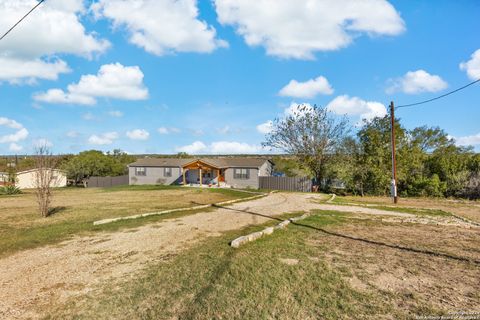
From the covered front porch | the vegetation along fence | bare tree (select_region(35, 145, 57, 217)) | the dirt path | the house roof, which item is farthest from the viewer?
the vegetation along fence

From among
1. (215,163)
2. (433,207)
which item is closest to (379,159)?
(433,207)

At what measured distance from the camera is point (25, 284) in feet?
15.0

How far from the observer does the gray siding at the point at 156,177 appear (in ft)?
115

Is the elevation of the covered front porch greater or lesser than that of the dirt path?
greater

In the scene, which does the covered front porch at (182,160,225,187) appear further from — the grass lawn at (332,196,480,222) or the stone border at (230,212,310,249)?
the stone border at (230,212,310,249)

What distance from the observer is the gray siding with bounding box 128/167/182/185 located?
115 feet

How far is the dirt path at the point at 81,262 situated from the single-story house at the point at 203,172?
22665 mm

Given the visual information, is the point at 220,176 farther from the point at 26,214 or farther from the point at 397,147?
the point at 26,214

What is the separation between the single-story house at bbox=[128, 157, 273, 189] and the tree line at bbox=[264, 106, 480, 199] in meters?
4.85

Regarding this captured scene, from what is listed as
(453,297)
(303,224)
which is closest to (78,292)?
(453,297)

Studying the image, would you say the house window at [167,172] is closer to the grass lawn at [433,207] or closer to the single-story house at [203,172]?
the single-story house at [203,172]

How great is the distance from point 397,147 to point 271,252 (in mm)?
23903

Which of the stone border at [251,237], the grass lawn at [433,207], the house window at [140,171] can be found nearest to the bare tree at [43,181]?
the stone border at [251,237]

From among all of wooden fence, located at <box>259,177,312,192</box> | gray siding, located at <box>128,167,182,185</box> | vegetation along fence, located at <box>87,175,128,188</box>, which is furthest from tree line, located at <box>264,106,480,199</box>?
vegetation along fence, located at <box>87,175,128,188</box>
